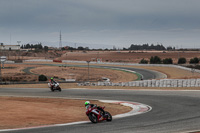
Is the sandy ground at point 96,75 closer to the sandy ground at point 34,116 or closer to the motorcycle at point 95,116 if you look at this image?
the sandy ground at point 34,116

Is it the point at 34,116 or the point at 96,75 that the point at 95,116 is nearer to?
the point at 34,116

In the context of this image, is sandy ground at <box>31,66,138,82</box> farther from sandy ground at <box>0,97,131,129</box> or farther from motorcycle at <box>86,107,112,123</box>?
motorcycle at <box>86,107,112,123</box>

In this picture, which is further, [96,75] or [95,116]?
[96,75]

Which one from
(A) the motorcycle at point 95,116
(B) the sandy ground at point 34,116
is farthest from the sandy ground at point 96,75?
(A) the motorcycle at point 95,116

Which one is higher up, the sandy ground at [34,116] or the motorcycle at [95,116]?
the motorcycle at [95,116]

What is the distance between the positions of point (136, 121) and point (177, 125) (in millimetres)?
2222

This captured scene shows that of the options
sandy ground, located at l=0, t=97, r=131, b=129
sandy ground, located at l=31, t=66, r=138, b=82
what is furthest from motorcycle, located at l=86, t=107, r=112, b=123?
sandy ground, located at l=31, t=66, r=138, b=82

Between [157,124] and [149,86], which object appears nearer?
[157,124]

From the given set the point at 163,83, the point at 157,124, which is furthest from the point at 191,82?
the point at 157,124

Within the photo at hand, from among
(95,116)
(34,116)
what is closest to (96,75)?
(34,116)

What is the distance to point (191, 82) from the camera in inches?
1398

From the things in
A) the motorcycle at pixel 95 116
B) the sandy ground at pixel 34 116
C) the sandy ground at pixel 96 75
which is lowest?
the sandy ground at pixel 96 75

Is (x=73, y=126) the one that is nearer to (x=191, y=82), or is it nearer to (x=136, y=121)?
(x=136, y=121)

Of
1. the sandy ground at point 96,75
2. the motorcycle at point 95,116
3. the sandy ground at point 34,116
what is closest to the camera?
the motorcycle at point 95,116
